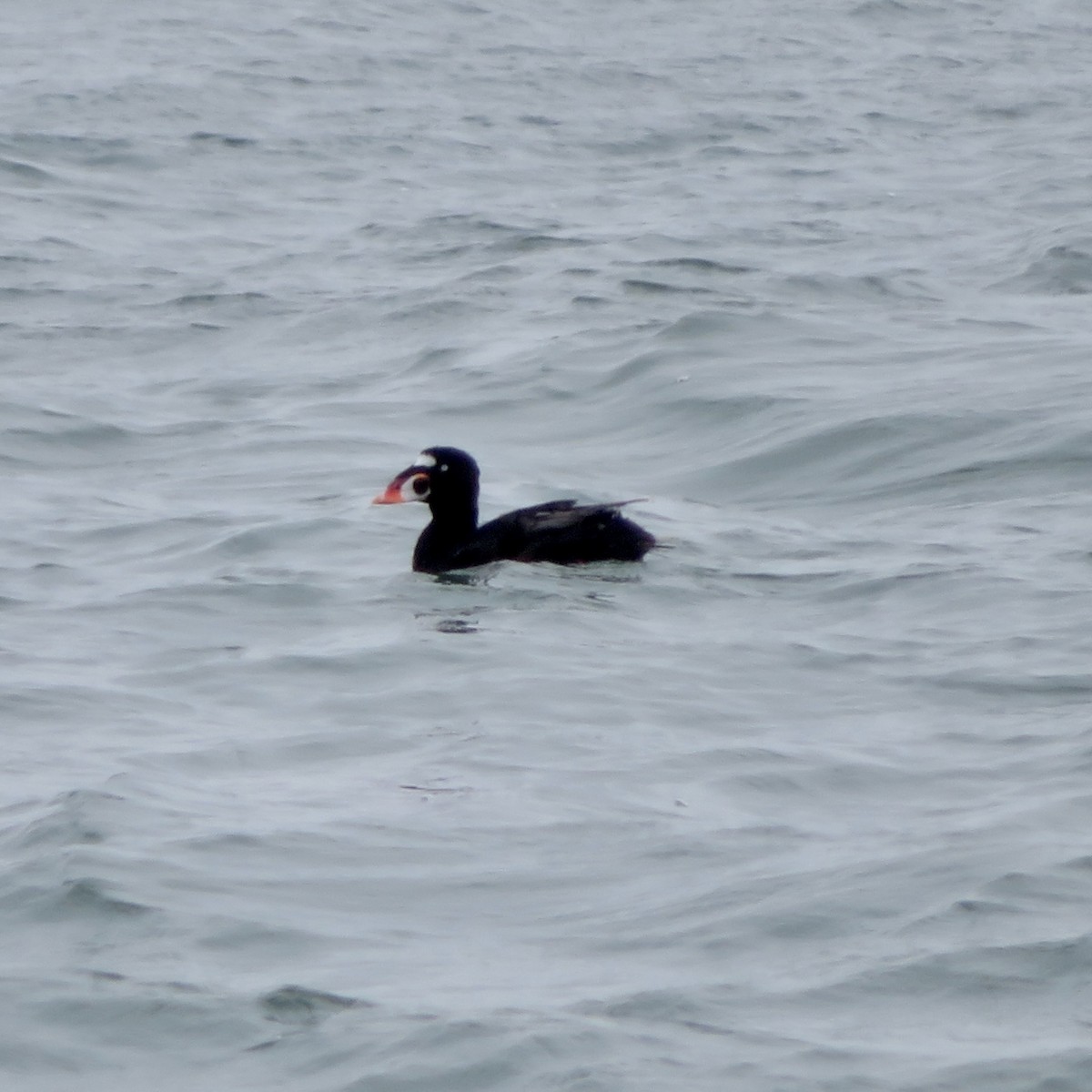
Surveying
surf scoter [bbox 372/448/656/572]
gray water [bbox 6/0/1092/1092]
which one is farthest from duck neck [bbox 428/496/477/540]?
gray water [bbox 6/0/1092/1092]

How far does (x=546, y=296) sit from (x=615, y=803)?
9682mm

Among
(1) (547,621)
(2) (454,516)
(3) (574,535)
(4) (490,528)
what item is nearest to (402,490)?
(2) (454,516)

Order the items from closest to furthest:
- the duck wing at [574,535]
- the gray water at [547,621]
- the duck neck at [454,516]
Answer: the gray water at [547,621] < the duck wing at [574,535] < the duck neck at [454,516]

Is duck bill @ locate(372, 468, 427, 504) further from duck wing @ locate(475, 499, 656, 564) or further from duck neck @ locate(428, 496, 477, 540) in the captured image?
duck wing @ locate(475, 499, 656, 564)

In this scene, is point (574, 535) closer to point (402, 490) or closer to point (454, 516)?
point (454, 516)

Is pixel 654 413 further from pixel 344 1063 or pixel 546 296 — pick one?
pixel 344 1063

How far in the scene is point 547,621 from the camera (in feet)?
29.3

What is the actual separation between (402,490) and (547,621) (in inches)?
55.0

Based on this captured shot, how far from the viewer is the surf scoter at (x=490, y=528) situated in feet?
30.7

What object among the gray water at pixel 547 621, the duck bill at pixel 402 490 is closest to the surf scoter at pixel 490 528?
the duck bill at pixel 402 490

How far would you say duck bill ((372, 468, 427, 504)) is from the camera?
10016mm

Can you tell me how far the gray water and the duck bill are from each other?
0.30 m

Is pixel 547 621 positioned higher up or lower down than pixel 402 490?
lower down

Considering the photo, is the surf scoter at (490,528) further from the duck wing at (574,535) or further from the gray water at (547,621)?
the gray water at (547,621)
